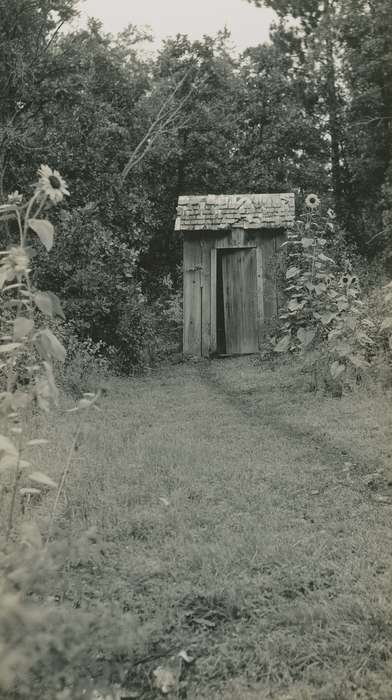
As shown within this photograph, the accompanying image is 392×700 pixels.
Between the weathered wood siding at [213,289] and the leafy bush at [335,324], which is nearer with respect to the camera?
the leafy bush at [335,324]

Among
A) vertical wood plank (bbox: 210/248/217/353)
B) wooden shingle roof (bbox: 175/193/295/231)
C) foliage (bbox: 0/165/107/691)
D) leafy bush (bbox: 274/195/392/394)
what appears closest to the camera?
foliage (bbox: 0/165/107/691)

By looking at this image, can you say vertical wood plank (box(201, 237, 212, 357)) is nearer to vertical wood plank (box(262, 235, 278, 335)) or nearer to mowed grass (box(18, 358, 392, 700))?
vertical wood plank (box(262, 235, 278, 335))

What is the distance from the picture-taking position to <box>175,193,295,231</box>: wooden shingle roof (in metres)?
13.9

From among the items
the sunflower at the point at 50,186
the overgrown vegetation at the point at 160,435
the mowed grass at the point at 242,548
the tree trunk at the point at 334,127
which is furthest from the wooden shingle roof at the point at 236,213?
the sunflower at the point at 50,186

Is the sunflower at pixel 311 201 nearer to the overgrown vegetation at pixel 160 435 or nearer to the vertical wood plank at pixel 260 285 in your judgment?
the overgrown vegetation at pixel 160 435

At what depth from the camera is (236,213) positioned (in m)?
14.2

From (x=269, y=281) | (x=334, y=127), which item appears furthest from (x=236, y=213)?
(x=334, y=127)

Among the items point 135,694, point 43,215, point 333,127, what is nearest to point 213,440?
point 135,694

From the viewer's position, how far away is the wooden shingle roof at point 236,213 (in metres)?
13.9

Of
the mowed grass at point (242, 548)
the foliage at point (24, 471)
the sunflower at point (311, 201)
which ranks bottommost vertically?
the mowed grass at point (242, 548)

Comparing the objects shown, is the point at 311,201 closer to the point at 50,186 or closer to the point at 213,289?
the point at 213,289

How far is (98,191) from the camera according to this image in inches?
476

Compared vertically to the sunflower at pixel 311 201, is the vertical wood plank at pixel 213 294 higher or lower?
lower

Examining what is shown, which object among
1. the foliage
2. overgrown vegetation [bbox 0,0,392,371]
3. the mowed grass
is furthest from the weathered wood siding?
the foliage
